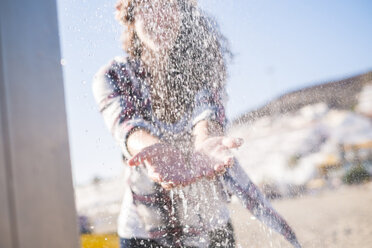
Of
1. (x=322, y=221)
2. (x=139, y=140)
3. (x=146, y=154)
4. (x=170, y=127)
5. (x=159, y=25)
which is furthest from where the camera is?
(x=322, y=221)

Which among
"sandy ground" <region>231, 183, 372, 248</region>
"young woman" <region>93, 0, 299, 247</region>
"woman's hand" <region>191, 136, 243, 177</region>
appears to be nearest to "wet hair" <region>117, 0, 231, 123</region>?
"young woman" <region>93, 0, 299, 247</region>

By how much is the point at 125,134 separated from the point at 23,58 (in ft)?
3.14

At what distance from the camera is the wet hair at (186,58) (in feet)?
4.74

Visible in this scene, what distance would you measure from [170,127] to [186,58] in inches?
15.6

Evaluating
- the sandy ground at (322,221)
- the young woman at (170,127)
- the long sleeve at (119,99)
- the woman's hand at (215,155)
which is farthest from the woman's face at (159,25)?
the sandy ground at (322,221)

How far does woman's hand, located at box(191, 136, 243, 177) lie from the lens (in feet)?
3.44

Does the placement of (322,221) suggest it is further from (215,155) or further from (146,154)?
(146,154)

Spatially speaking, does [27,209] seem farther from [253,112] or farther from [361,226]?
[361,226]

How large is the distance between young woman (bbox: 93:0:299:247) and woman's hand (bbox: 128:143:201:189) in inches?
1.3

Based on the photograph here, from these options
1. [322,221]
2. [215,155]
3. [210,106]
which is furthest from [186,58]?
[322,221]

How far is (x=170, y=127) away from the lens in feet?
4.46

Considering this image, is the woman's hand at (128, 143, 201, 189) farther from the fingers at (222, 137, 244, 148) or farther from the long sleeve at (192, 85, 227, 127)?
the long sleeve at (192, 85, 227, 127)

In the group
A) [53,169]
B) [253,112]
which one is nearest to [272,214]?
[53,169]

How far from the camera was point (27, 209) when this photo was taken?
13.0 inches
